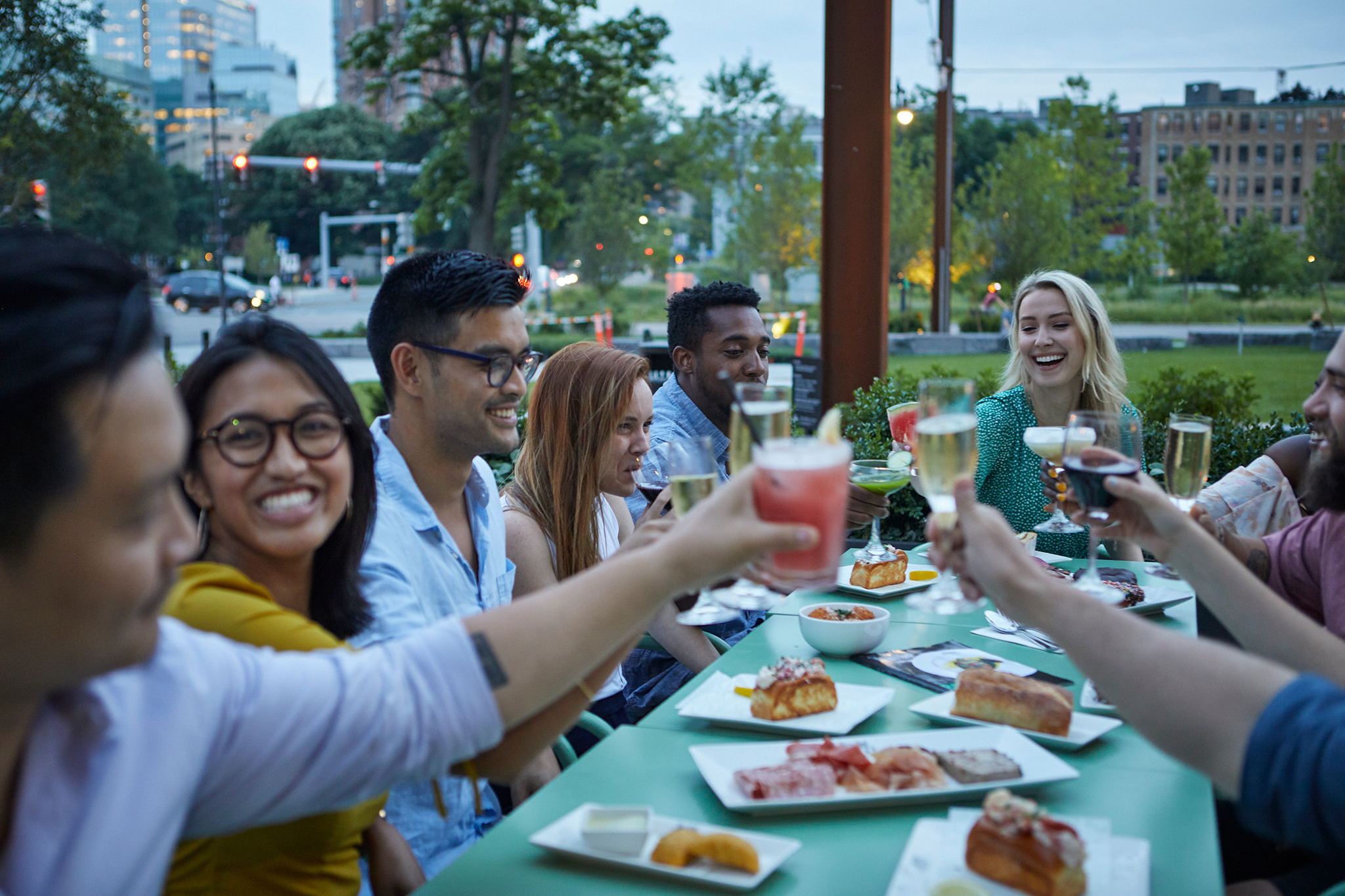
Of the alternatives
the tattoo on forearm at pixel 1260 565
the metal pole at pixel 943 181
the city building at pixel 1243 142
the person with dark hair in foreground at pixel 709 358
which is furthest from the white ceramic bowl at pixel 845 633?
the city building at pixel 1243 142

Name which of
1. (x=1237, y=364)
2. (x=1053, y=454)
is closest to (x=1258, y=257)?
(x=1237, y=364)

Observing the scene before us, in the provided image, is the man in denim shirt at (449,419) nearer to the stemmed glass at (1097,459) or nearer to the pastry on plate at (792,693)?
the pastry on plate at (792,693)

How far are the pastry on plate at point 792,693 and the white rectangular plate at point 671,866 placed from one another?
499 millimetres

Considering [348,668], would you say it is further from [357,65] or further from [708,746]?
[357,65]

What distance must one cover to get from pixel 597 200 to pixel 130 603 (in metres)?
36.2

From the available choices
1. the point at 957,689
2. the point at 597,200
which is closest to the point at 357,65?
the point at 597,200

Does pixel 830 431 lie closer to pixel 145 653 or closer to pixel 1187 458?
pixel 145 653

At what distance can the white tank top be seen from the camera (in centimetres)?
333

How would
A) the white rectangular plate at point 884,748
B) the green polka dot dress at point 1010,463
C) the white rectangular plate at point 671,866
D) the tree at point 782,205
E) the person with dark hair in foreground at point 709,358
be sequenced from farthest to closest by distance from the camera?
the tree at point 782,205, the person with dark hair in foreground at point 709,358, the green polka dot dress at point 1010,463, the white rectangular plate at point 884,748, the white rectangular plate at point 671,866

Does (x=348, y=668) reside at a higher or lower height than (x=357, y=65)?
lower

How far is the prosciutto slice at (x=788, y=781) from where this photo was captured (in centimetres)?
196

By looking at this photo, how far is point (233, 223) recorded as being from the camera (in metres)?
66.4

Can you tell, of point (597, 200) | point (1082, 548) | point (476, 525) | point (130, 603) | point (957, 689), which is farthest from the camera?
point (597, 200)

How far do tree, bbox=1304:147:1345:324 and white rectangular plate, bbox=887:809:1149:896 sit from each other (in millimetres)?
25625
